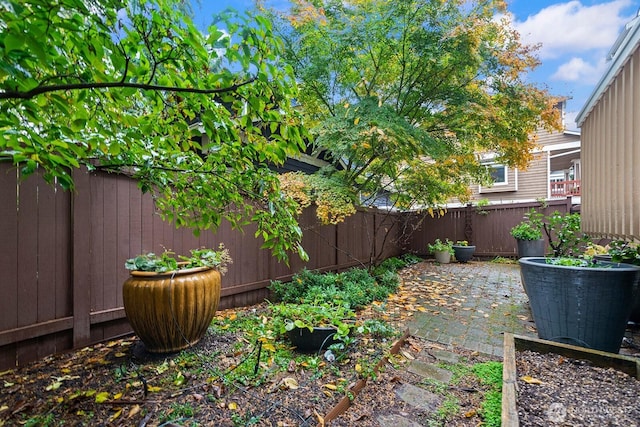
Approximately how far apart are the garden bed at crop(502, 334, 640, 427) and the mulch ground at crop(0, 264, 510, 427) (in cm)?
28

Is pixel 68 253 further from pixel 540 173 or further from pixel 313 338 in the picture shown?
pixel 540 173

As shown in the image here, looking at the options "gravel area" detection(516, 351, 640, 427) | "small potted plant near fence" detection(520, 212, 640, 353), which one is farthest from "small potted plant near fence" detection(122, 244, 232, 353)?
"small potted plant near fence" detection(520, 212, 640, 353)

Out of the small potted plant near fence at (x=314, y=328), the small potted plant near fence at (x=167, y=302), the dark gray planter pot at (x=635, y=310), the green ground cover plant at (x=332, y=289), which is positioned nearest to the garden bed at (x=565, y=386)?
the small potted plant near fence at (x=314, y=328)

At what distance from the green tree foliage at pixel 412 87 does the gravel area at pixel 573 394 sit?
8.31 feet

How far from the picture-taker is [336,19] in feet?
13.8

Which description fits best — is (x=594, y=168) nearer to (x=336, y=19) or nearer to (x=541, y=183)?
(x=336, y=19)

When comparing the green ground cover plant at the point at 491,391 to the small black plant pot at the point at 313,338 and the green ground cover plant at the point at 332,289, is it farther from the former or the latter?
the green ground cover plant at the point at 332,289

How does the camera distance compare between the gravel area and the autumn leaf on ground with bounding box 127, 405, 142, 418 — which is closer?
the gravel area

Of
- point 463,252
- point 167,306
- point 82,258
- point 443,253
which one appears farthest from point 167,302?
point 463,252

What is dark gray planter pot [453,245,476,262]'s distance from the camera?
7.51m

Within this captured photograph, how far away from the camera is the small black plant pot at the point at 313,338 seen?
225 centimetres

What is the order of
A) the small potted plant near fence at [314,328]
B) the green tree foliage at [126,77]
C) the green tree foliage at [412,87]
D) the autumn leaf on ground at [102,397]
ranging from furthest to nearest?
the green tree foliage at [412,87] → the small potted plant near fence at [314,328] → the autumn leaf on ground at [102,397] → the green tree foliage at [126,77]

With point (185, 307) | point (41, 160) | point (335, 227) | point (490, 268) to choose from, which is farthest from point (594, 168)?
point (490, 268)

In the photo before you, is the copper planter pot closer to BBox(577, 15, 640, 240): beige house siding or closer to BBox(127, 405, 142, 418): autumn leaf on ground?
BBox(127, 405, 142, 418): autumn leaf on ground
